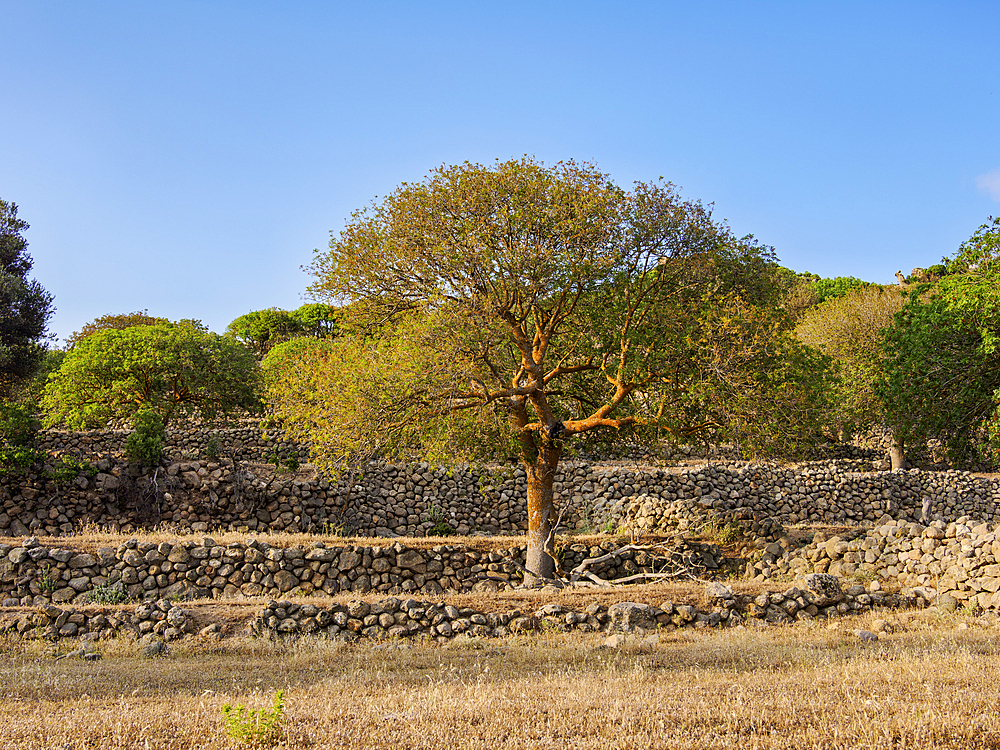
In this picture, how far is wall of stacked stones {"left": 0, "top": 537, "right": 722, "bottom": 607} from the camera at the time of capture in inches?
499

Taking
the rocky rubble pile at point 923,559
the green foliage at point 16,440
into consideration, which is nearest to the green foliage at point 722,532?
the rocky rubble pile at point 923,559

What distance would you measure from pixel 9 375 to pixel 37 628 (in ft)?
48.4

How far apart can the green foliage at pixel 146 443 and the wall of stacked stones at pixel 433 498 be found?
380mm

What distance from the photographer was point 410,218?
13.9 metres

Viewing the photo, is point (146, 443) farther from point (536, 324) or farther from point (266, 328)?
point (266, 328)

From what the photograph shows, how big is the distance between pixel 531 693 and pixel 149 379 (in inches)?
866

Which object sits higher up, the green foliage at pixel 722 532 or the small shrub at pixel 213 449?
the small shrub at pixel 213 449

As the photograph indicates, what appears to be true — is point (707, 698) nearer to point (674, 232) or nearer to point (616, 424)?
point (616, 424)

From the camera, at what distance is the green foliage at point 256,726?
Result: 5.02m

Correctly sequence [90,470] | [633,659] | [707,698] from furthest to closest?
[90,470]
[633,659]
[707,698]

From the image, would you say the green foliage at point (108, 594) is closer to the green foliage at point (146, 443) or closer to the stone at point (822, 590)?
the green foliage at point (146, 443)

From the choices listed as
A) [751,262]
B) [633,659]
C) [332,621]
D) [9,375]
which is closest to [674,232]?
[751,262]

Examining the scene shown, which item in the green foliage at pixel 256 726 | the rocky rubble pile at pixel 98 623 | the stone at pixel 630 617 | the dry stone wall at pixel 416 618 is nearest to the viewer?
the green foliage at pixel 256 726

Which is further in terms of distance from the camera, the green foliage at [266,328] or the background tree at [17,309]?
the green foliage at [266,328]
